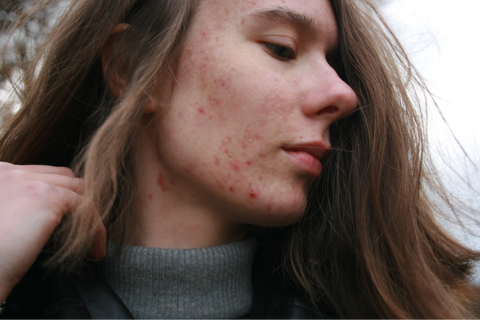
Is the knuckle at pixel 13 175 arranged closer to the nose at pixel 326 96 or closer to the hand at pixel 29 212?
the hand at pixel 29 212

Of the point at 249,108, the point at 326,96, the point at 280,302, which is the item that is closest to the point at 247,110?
the point at 249,108

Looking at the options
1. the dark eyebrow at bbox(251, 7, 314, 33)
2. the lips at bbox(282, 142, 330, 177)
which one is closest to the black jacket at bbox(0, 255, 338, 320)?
the lips at bbox(282, 142, 330, 177)

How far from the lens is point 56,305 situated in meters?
1.28

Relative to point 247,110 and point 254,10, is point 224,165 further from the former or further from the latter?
point 254,10

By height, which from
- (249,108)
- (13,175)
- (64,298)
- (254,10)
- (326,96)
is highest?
(254,10)

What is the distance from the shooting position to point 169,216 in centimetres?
159

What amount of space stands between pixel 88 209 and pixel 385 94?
134 centimetres

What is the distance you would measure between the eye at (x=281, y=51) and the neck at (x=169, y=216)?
0.66 metres

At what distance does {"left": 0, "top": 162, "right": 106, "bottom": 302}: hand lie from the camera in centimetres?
113

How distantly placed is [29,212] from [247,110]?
0.83 m

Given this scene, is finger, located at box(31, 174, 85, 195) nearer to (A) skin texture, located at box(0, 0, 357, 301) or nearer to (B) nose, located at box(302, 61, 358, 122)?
(A) skin texture, located at box(0, 0, 357, 301)

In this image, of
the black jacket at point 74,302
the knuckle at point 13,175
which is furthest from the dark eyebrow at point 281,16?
the black jacket at point 74,302

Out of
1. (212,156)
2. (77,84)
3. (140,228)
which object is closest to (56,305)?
(140,228)

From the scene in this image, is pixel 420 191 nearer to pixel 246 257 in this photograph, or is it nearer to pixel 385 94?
pixel 385 94
